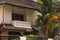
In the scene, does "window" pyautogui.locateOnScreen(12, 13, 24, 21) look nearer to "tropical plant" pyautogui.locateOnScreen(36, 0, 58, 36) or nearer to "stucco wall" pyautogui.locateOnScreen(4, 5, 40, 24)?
"stucco wall" pyautogui.locateOnScreen(4, 5, 40, 24)

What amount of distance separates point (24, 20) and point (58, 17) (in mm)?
4865

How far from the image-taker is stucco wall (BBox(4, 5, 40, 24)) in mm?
21303

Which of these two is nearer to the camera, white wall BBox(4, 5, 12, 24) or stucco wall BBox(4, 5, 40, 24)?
white wall BBox(4, 5, 12, 24)

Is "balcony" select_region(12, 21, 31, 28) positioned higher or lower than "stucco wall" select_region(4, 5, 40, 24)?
lower

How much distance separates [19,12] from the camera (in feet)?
76.0

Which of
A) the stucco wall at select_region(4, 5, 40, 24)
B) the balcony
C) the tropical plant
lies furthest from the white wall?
the tropical plant

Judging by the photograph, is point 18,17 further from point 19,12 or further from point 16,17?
point 19,12

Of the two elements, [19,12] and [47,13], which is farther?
[19,12]

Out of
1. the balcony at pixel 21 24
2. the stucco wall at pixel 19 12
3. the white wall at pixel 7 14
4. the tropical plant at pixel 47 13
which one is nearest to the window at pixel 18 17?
the stucco wall at pixel 19 12

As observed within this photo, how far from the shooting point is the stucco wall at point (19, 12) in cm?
2130

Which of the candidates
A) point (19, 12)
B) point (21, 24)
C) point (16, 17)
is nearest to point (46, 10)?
point (21, 24)

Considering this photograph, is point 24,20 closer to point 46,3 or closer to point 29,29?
point 29,29

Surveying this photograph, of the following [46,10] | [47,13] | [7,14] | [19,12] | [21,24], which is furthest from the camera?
[19,12]

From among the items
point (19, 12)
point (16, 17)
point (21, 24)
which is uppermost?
point (19, 12)
